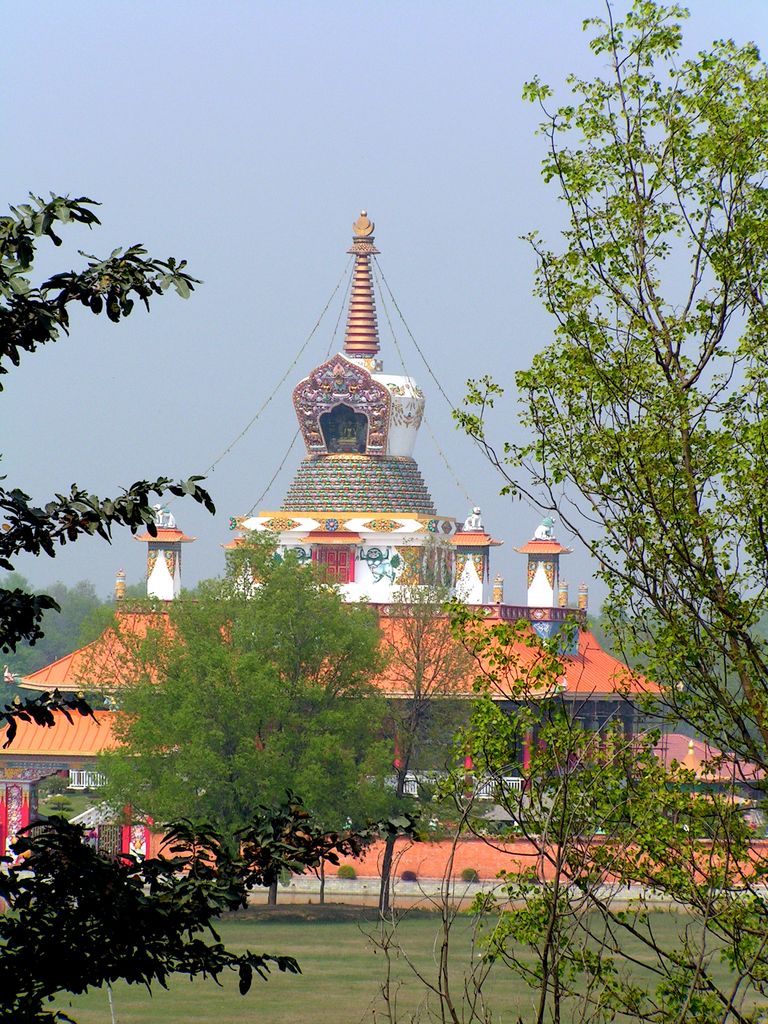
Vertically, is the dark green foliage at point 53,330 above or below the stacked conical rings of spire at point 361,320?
below

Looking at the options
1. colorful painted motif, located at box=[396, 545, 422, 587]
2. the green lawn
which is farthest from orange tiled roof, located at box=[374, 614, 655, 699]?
the green lawn

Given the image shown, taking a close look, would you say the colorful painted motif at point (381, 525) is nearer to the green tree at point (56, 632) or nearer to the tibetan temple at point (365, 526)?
the tibetan temple at point (365, 526)

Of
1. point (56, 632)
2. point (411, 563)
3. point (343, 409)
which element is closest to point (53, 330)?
point (411, 563)

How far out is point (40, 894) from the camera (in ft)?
27.6

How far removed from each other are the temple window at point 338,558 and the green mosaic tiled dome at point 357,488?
1.35 m

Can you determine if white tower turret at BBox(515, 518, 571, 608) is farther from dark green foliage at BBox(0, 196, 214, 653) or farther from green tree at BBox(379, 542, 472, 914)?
dark green foliage at BBox(0, 196, 214, 653)

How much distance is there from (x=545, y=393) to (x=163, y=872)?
7274 mm

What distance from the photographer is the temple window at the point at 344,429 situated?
60156 millimetres

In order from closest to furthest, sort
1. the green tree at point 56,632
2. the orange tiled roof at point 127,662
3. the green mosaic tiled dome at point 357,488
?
the orange tiled roof at point 127,662 → the green mosaic tiled dome at point 357,488 → the green tree at point 56,632

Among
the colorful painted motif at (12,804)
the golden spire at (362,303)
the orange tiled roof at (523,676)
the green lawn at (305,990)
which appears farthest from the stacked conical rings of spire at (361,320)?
the green lawn at (305,990)

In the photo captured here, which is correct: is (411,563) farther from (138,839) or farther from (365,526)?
(138,839)

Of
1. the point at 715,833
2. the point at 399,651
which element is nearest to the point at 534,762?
the point at 715,833

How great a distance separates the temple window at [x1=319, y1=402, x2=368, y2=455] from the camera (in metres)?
60.2

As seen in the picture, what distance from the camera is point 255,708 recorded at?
142 feet
